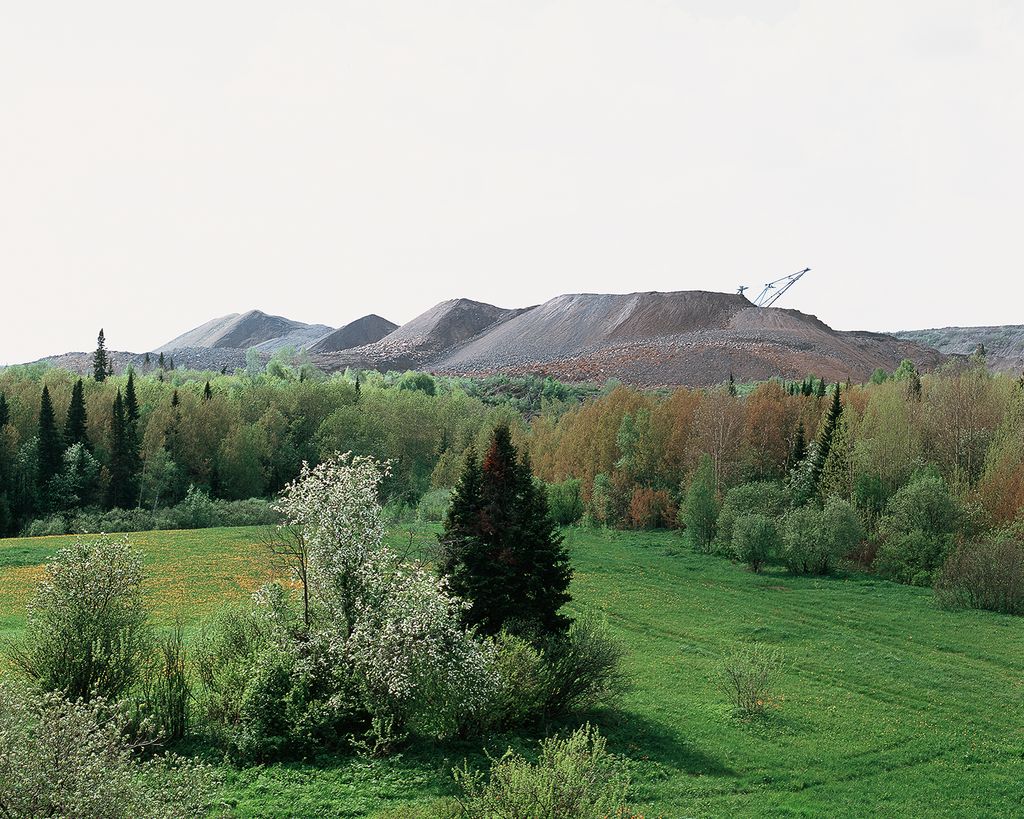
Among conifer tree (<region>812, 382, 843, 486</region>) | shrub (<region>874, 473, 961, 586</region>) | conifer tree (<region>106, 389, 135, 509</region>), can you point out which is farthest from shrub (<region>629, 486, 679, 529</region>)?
conifer tree (<region>106, 389, 135, 509</region>)

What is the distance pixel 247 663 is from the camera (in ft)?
80.5

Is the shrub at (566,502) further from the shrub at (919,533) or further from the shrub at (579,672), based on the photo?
the shrub at (579,672)

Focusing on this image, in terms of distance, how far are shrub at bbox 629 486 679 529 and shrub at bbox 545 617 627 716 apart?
54.8 metres

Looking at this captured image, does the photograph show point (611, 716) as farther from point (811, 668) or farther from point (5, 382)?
point (5, 382)

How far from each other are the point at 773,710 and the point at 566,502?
5413 cm

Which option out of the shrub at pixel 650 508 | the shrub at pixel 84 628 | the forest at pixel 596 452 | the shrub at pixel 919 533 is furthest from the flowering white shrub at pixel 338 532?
the shrub at pixel 650 508

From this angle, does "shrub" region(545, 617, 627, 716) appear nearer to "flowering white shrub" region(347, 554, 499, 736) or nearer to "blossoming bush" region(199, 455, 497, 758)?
"blossoming bush" region(199, 455, 497, 758)

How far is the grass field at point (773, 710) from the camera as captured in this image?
22391 millimetres

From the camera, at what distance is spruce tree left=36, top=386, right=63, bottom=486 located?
8188 centimetres

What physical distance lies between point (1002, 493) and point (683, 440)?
3100 cm

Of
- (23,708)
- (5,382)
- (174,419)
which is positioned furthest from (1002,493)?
(5,382)

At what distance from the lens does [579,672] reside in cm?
2728

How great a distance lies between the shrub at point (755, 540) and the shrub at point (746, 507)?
308 cm

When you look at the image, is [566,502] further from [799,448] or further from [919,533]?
[919,533]
